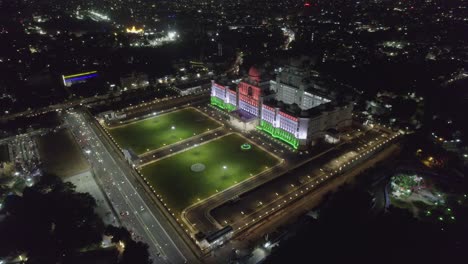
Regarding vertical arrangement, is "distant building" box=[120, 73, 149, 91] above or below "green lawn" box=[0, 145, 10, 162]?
above

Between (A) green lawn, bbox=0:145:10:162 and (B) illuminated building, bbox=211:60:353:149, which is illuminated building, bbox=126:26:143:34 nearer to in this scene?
(B) illuminated building, bbox=211:60:353:149

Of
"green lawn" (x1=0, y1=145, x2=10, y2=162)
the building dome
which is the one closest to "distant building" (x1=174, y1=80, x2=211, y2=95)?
the building dome

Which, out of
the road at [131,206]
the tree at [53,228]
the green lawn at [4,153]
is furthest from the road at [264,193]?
the green lawn at [4,153]

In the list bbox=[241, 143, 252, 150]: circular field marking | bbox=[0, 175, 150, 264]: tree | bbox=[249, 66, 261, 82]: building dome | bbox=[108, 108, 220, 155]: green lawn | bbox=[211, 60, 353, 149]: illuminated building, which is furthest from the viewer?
bbox=[249, 66, 261, 82]: building dome

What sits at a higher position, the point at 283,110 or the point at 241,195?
the point at 283,110

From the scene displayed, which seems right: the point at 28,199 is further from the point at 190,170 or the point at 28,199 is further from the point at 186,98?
the point at 186,98

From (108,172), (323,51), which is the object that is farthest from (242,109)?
(323,51)
